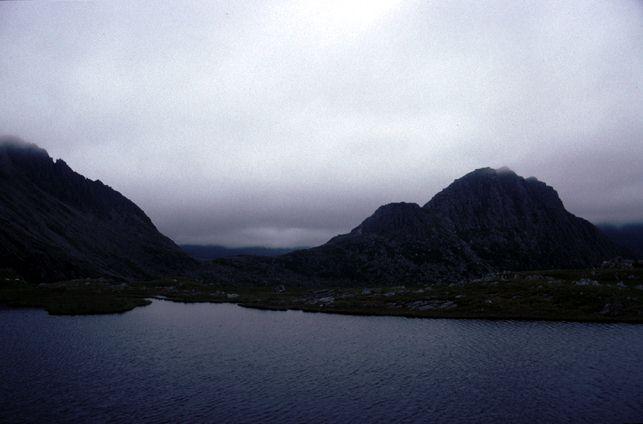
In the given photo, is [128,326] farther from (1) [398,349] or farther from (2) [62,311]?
(1) [398,349]

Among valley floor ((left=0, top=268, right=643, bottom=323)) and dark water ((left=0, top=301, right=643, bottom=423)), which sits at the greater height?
valley floor ((left=0, top=268, right=643, bottom=323))

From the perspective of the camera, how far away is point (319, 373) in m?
50.8

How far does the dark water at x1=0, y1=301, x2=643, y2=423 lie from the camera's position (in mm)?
37875

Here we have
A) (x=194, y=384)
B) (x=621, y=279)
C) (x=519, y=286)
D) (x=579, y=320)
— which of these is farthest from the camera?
(x=621, y=279)

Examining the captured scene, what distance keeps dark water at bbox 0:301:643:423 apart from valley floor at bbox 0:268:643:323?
1414cm

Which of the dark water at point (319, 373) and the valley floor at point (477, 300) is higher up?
the valley floor at point (477, 300)

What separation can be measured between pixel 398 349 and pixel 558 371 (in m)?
22.7

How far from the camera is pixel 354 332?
8238 centimetres

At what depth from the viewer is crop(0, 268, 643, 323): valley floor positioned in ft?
318

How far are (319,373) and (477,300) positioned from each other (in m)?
73.9

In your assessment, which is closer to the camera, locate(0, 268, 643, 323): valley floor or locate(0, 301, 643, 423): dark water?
locate(0, 301, 643, 423): dark water

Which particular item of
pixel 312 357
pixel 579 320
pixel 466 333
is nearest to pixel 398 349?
pixel 312 357

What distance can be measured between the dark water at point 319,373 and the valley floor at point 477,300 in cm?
1414

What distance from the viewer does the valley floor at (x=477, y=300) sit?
97.0 meters
